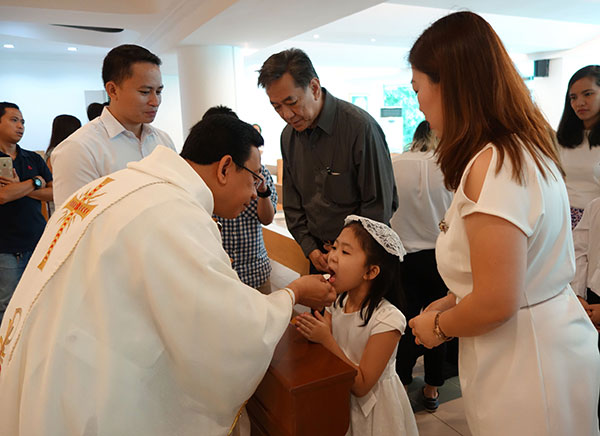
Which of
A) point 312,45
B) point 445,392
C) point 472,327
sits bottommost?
point 445,392

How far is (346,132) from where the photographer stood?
90.2 inches

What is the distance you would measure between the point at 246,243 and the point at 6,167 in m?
1.90

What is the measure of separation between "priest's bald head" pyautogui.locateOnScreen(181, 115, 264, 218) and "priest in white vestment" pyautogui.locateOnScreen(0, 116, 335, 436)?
0.23 m

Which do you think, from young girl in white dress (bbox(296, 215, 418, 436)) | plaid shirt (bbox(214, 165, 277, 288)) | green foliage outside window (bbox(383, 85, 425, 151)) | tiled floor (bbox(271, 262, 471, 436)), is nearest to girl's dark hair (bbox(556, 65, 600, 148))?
tiled floor (bbox(271, 262, 471, 436))

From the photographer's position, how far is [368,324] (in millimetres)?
1748

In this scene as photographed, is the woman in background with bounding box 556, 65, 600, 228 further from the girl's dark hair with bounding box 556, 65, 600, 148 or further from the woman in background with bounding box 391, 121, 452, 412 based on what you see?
the woman in background with bounding box 391, 121, 452, 412

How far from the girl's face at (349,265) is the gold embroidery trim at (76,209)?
890mm

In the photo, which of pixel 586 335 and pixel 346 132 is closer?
pixel 586 335

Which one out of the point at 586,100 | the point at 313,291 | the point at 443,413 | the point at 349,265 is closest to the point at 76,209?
the point at 313,291

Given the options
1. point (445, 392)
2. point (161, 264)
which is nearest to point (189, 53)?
point (445, 392)

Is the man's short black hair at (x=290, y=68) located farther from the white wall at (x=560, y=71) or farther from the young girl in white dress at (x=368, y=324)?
the white wall at (x=560, y=71)

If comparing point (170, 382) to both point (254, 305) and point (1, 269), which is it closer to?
point (254, 305)

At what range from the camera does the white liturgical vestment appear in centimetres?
110

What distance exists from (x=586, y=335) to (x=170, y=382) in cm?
108
